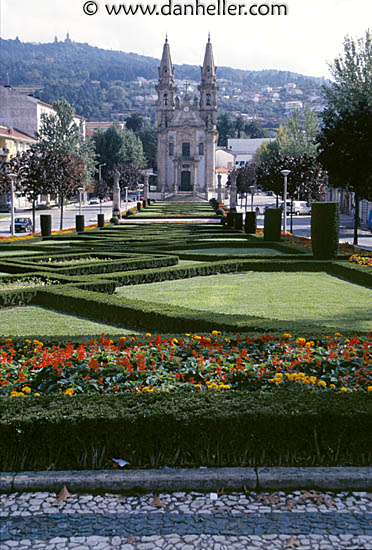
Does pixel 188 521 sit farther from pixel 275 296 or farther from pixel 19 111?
pixel 19 111

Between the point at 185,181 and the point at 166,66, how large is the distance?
22.8 m

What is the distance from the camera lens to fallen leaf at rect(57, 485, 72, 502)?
4648mm

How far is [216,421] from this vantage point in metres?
5.12

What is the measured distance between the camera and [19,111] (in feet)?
260


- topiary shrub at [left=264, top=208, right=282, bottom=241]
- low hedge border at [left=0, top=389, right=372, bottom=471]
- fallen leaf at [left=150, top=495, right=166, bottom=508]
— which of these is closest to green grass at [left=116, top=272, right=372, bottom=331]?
low hedge border at [left=0, top=389, right=372, bottom=471]

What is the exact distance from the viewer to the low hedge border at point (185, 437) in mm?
5074

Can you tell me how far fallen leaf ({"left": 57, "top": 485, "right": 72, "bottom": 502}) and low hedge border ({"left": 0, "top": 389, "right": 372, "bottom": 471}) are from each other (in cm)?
31

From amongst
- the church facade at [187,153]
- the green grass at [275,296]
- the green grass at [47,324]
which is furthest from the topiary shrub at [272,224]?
the church facade at [187,153]

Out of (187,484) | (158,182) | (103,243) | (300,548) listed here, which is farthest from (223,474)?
(158,182)

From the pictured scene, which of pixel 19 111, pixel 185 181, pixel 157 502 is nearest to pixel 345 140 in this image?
pixel 157 502

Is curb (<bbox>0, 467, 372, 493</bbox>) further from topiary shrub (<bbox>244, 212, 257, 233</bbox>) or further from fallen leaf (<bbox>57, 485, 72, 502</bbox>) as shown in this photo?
topiary shrub (<bbox>244, 212, 257, 233</bbox>)

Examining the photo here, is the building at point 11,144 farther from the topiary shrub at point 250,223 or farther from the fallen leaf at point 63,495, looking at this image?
the fallen leaf at point 63,495

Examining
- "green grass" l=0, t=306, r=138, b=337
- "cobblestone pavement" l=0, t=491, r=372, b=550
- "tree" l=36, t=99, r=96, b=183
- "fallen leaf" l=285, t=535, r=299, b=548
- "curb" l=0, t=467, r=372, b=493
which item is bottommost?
"green grass" l=0, t=306, r=138, b=337

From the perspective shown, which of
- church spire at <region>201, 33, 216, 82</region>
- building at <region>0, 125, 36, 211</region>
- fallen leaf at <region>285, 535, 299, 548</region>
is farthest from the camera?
church spire at <region>201, 33, 216, 82</region>
